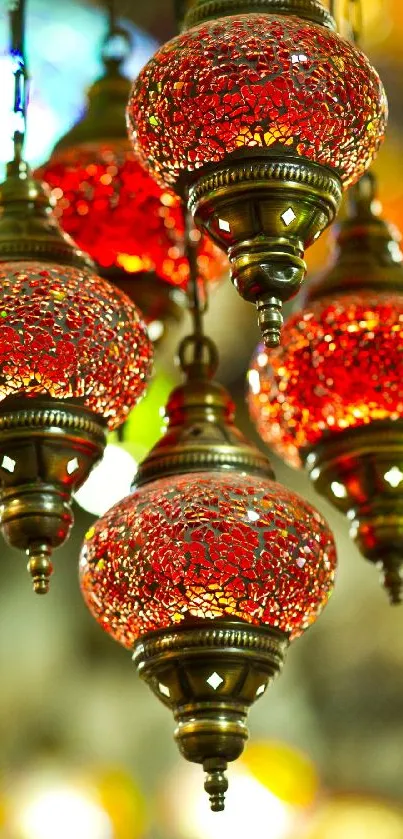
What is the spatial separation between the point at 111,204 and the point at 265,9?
1.02 feet

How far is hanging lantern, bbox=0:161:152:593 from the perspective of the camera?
913mm

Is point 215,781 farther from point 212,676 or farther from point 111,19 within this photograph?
point 111,19

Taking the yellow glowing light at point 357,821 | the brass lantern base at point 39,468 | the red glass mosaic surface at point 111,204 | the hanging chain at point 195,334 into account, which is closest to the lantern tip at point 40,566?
the brass lantern base at point 39,468

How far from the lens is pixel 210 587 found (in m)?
0.93

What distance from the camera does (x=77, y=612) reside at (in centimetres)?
320

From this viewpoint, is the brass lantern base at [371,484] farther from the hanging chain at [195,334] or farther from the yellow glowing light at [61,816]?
the yellow glowing light at [61,816]

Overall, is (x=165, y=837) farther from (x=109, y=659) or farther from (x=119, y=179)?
(x=119, y=179)

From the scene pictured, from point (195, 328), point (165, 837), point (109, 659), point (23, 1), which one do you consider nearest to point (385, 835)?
point (165, 837)

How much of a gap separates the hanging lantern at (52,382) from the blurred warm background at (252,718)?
2008 millimetres

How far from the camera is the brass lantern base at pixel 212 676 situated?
943mm

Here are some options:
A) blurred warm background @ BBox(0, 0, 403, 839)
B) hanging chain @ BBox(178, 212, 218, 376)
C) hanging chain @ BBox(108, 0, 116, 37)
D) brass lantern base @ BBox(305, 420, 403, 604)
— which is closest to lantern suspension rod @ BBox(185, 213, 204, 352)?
hanging chain @ BBox(178, 212, 218, 376)

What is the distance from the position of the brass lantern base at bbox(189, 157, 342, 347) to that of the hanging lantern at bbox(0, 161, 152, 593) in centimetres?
11

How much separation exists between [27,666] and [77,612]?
14 cm

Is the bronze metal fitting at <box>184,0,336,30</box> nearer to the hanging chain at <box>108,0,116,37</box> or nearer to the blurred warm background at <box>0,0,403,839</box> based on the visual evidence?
the hanging chain at <box>108,0,116,37</box>
